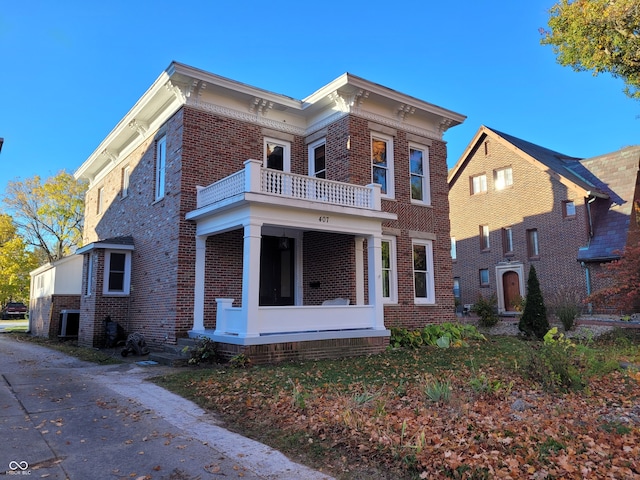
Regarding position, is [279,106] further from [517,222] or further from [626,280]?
[517,222]

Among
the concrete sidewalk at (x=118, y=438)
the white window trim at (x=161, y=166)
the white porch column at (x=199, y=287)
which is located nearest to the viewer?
the concrete sidewalk at (x=118, y=438)

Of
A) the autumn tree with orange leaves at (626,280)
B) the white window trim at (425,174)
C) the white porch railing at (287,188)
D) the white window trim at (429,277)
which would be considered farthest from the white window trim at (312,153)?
the autumn tree with orange leaves at (626,280)

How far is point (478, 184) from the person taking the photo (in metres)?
28.9

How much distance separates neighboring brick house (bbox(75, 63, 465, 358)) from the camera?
453 inches

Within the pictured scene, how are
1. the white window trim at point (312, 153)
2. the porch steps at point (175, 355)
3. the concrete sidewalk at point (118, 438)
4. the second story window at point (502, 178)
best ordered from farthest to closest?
1. the second story window at point (502, 178)
2. the white window trim at point (312, 153)
3. the porch steps at point (175, 355)
4. the concrete sidewalk at point (118, 438)

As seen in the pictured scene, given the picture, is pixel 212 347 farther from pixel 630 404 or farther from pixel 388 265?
pixel 630 404

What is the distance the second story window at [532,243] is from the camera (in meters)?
24.9

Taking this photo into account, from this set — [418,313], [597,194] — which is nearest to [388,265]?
[418,313]

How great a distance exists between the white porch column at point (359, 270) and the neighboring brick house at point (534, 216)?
11579 millimetres

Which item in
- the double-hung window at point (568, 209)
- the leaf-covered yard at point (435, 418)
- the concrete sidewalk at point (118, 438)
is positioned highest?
the double-hung window at point (568, 209)

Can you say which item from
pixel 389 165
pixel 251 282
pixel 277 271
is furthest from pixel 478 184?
pixel 251 282

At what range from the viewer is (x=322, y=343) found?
38.0ft

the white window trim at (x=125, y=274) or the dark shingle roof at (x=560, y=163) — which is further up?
the dark shingle roof at (x=560, y=163)

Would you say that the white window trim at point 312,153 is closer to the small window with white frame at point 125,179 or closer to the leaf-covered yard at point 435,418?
the small window with white frame at point 125,179
